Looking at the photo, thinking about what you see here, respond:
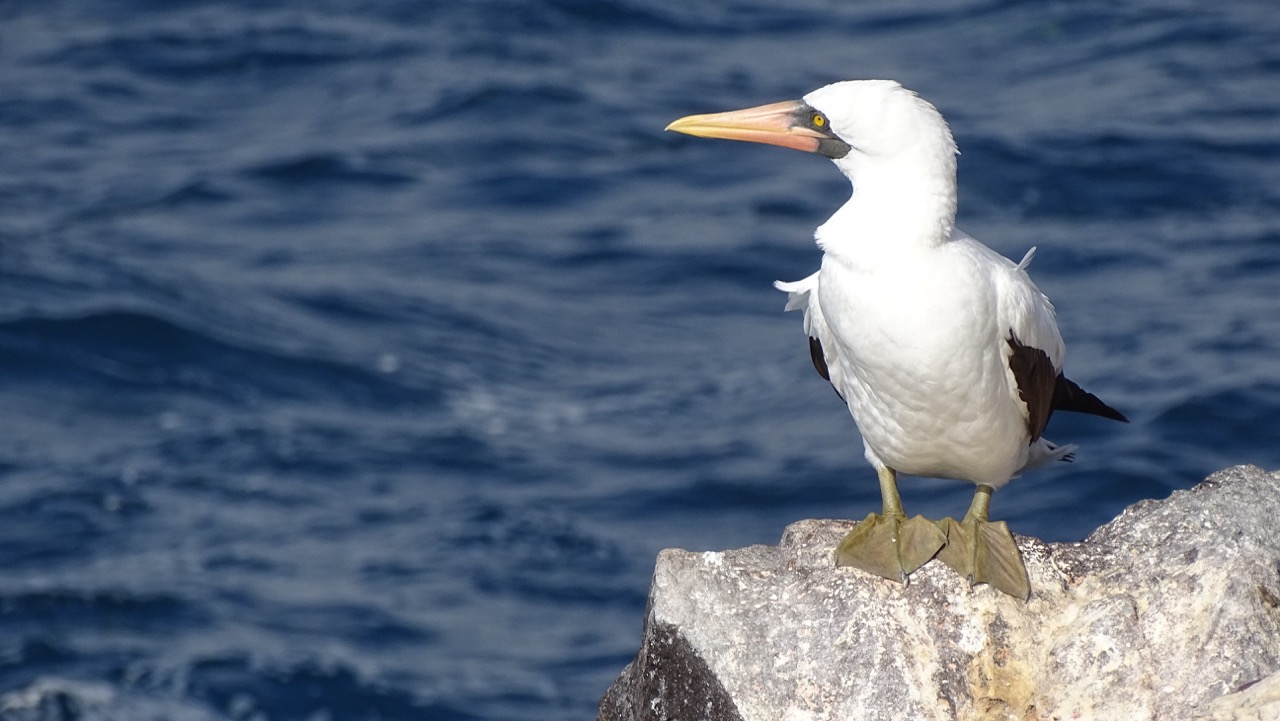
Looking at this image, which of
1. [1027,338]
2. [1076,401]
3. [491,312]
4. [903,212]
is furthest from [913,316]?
[491,312]

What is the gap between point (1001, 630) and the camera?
16.3ft

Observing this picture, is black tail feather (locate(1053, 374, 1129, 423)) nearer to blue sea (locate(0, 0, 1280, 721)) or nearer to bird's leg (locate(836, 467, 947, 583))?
bird's leg (locate(836, 467, 947, 583))

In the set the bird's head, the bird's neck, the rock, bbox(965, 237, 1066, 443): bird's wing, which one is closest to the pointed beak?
the bird's head

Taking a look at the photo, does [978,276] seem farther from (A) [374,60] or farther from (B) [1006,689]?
(A) [374,60]

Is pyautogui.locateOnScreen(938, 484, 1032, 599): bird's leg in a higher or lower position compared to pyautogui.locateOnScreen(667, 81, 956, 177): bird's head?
lower

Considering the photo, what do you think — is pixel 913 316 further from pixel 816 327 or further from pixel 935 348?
pixel 816 327

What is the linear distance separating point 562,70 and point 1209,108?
286 inches

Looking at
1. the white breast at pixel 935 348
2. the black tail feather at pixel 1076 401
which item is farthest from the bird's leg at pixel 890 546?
the black tail feather at pixel 1076 401

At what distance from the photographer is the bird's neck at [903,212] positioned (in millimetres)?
5090

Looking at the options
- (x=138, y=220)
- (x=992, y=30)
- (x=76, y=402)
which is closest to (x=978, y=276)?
(x=76, y=402)

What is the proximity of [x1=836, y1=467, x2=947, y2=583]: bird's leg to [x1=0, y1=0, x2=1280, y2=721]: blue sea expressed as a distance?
6080 mm

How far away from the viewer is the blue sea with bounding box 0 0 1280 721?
11.9 m

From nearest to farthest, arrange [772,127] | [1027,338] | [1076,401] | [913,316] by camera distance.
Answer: [913,316] → [1027,338] → [772,127] → [1076,401]

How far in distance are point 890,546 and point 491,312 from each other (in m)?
10.2
